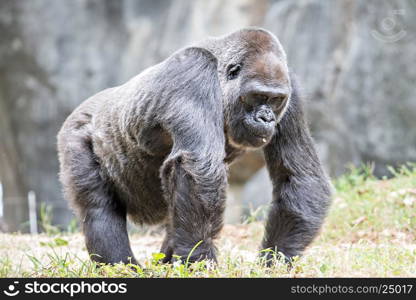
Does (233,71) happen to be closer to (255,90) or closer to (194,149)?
(255,90)

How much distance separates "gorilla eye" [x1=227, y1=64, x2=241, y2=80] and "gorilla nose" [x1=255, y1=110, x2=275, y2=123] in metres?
0.43

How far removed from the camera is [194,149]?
14.3 ft

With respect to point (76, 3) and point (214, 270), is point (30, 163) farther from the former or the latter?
point (214, 270)

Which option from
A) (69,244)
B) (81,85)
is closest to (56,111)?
(81,85)

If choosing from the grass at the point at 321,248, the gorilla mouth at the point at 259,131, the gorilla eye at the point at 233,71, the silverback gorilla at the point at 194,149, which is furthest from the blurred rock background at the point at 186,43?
the gorilla mouth at the point at 259,131

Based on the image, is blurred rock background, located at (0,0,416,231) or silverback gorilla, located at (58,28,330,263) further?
blurred rock background, located at (0,0,416,231)

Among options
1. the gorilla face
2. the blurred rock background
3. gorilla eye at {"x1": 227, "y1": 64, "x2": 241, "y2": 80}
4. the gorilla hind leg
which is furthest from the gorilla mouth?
the blurred rock background

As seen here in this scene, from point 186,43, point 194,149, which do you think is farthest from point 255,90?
point 186,43

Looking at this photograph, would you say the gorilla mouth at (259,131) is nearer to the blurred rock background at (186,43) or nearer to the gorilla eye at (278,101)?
the gorilla eye at (278,101)

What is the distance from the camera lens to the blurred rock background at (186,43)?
1233 cm

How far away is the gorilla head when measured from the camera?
4781 mm

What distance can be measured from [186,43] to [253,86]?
8.62m

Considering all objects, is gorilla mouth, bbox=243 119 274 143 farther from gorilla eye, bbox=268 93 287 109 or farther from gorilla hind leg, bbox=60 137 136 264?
gorilla hind leg, bbox=60 137 136 264

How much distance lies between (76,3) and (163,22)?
6.15ft
